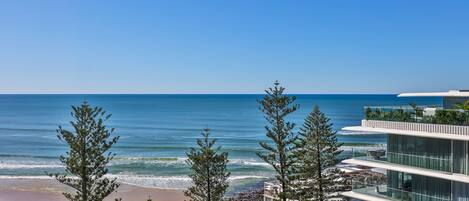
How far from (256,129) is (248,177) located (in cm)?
4905

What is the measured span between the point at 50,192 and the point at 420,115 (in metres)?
34.0

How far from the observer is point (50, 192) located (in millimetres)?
45375

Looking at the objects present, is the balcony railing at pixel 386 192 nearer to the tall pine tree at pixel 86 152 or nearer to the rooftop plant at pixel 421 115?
the rooftop plant at pixel 421 115

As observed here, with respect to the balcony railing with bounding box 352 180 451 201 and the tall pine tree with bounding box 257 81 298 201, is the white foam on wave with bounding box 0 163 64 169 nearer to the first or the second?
the tall pine tree with bounding box 257 81 298 201

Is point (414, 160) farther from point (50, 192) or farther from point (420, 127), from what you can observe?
point (50, 192)

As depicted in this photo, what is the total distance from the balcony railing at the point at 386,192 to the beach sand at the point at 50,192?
2144cm

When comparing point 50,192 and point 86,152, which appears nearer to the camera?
point 86,152

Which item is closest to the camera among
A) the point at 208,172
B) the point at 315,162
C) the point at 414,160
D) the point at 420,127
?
the point at 420,127

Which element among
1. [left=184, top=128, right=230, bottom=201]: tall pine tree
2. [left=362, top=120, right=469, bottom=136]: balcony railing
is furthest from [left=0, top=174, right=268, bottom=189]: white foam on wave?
[left=362, top=120, right=469, bottom=136]: balcony railing

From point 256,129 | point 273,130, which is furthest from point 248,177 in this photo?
point 256,129

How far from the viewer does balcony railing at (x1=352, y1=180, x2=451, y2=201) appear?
2075cm

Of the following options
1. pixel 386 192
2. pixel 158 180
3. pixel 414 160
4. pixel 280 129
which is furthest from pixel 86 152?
pixel 158 180

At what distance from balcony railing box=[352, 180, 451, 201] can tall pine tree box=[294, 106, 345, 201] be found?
3.10 metres

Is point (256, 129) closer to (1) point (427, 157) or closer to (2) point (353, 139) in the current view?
(2) point (353, 139)
